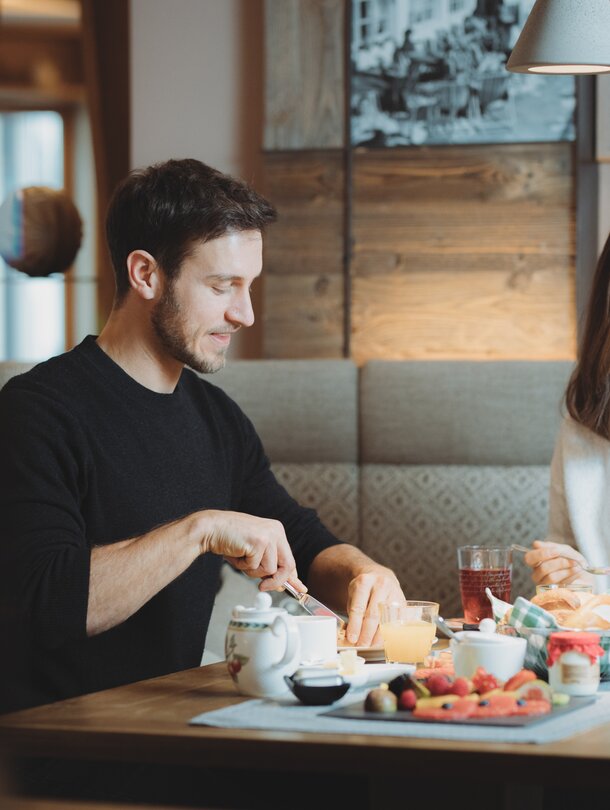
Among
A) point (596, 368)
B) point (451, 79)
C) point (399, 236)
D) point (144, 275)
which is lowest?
point (596, 368)

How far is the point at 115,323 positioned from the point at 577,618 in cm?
86

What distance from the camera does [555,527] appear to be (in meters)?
2.44

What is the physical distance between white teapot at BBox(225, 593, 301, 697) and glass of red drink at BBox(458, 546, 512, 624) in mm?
523

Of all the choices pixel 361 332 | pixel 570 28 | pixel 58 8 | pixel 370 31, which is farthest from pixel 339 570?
pixel 58 8

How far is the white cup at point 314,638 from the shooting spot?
1438mm

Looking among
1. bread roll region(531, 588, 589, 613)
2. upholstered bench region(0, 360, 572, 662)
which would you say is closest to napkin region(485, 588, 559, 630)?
bread roll region(531, 588, 589, 613)

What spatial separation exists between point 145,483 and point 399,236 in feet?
5.18

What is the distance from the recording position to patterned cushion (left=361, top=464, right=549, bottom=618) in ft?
9.59

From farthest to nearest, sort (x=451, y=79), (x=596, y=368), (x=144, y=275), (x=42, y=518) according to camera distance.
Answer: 1. (x=451, y=79)
2. (x=596, y=368)
3. (x=144, y=275)
4. (x=42, y=518)

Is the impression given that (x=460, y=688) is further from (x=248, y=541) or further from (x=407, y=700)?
(x=248, y=541)

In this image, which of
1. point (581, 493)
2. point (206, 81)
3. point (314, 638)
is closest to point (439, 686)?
point (314, 638)

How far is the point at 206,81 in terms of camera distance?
3273 mm

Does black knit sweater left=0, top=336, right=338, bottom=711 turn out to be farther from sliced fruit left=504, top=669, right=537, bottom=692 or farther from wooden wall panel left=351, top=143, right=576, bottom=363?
wooden wall panel left=351, top=143, right=576, bottom=363

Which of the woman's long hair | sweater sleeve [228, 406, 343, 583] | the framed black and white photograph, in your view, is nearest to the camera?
sweater sleeve [228, 406, 343, 583]
